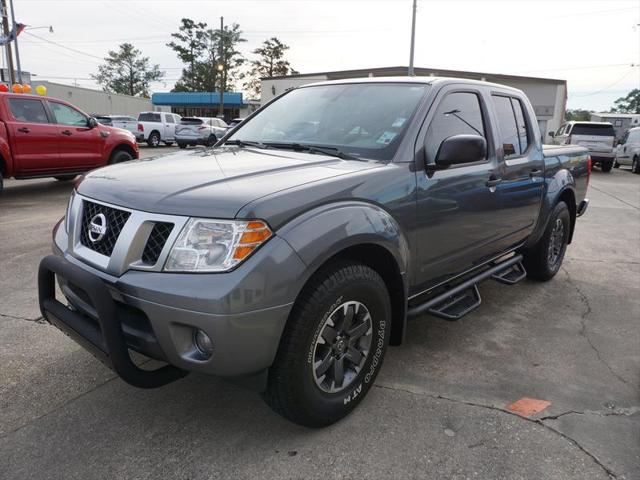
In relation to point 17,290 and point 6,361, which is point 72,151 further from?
point 6,361

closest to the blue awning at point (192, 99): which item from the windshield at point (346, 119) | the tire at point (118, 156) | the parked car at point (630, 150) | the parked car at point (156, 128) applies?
the parked car at point (156, 128)

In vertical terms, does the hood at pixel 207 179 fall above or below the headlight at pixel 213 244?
above

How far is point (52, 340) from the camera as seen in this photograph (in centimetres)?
338

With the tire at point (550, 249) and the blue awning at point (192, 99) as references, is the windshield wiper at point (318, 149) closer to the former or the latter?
the tire at point (550, 249)

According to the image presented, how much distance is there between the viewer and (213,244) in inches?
79.2

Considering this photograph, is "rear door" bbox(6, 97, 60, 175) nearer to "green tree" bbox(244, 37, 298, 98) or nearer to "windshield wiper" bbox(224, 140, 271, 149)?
"windshield wiper" bbox(224, 140, 271, 149)

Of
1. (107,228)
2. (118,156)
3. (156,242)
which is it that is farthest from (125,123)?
(156,242)

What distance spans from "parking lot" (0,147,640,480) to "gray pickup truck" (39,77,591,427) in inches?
10.2

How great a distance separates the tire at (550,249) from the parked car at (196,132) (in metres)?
20.9

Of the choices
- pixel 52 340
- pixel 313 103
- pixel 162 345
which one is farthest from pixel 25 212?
pixel 162 345

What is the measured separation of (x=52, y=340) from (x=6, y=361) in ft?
1.08

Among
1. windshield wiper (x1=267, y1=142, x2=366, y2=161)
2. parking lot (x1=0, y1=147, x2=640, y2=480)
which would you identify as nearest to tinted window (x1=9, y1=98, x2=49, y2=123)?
parking lot (x1=0, y1=147, x2=640, y2=480)

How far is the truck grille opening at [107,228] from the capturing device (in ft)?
7.34

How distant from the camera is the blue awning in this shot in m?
51.9
